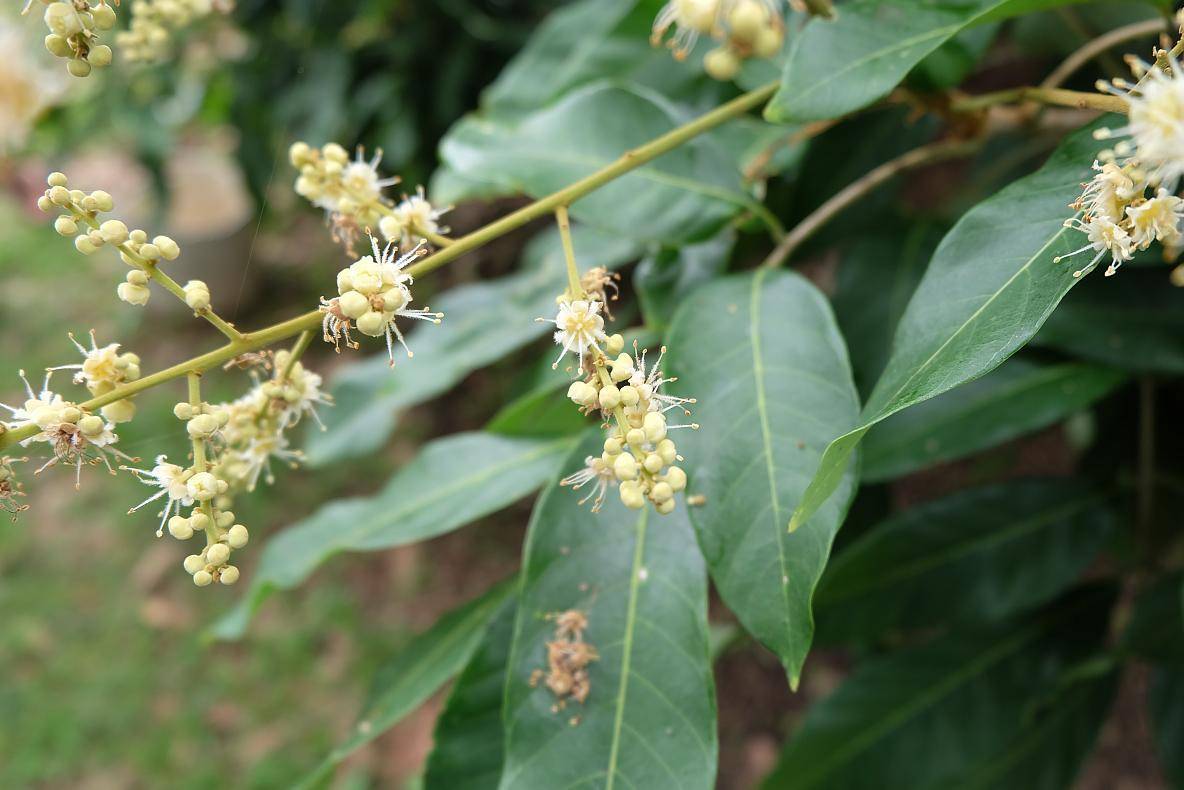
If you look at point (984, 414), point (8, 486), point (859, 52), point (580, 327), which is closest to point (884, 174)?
point (859, 52)

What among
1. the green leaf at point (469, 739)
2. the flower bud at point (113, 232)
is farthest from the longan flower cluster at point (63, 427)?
the green leaf at point (469, 739)

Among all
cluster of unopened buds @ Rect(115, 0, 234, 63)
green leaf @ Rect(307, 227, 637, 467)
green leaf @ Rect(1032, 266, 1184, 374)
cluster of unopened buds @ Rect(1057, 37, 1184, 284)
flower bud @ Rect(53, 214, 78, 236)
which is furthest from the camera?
green leaf @ Rect(307, 227, 637, 467)

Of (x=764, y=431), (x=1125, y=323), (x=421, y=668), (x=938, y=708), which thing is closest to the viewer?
(x=764, y=431)

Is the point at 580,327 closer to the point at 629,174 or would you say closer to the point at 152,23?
the point at 629,174

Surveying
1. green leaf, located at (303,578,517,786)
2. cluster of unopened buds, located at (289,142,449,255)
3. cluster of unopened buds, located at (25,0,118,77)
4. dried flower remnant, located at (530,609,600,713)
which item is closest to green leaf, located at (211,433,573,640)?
green leaf, located at (303,578,517,786)

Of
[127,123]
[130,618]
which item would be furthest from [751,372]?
[130,618]

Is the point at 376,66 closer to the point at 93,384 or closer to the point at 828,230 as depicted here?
the point at 828,230

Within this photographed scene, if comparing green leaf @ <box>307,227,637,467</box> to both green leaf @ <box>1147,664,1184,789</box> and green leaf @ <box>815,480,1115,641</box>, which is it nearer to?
green leaf @ <box>815,480,1115,641</box>
